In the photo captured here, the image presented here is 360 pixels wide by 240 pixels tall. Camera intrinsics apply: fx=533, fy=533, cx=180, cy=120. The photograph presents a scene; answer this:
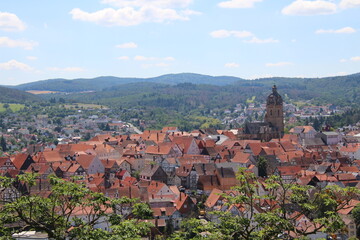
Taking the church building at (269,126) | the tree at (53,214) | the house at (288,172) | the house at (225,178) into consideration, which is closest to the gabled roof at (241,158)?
the house at (288,172)

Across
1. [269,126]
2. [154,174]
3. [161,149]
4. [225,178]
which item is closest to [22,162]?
[154,174]

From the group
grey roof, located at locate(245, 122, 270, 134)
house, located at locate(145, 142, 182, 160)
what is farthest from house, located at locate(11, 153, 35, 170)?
grey roof, located at locate(245, 122, 270, 134)

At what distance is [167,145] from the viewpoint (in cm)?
7800

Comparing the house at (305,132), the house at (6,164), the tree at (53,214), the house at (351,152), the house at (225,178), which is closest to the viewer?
the tree at (53,214)

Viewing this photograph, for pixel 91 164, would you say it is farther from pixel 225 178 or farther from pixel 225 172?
pixel 225 178

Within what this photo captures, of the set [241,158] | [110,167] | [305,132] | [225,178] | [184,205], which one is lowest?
[305,132]

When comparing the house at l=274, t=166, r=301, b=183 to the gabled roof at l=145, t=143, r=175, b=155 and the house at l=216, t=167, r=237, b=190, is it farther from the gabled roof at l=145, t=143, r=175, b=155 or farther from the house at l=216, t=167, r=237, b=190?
the gabled roof at l=145, t=143, r=175, b=155

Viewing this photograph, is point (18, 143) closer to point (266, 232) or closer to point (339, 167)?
point (339, 167)

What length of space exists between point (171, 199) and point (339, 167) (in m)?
29.5

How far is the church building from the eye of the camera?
107375 millimetres

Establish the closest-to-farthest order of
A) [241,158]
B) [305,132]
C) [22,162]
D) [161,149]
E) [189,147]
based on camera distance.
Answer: [22,162]
[241,158]
[161,149]
[189,147]
[305,132]

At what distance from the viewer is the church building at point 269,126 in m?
107

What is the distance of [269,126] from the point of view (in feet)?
365

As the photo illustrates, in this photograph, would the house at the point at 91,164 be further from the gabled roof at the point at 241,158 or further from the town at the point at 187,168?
the gabled roof at the point at 241,158
